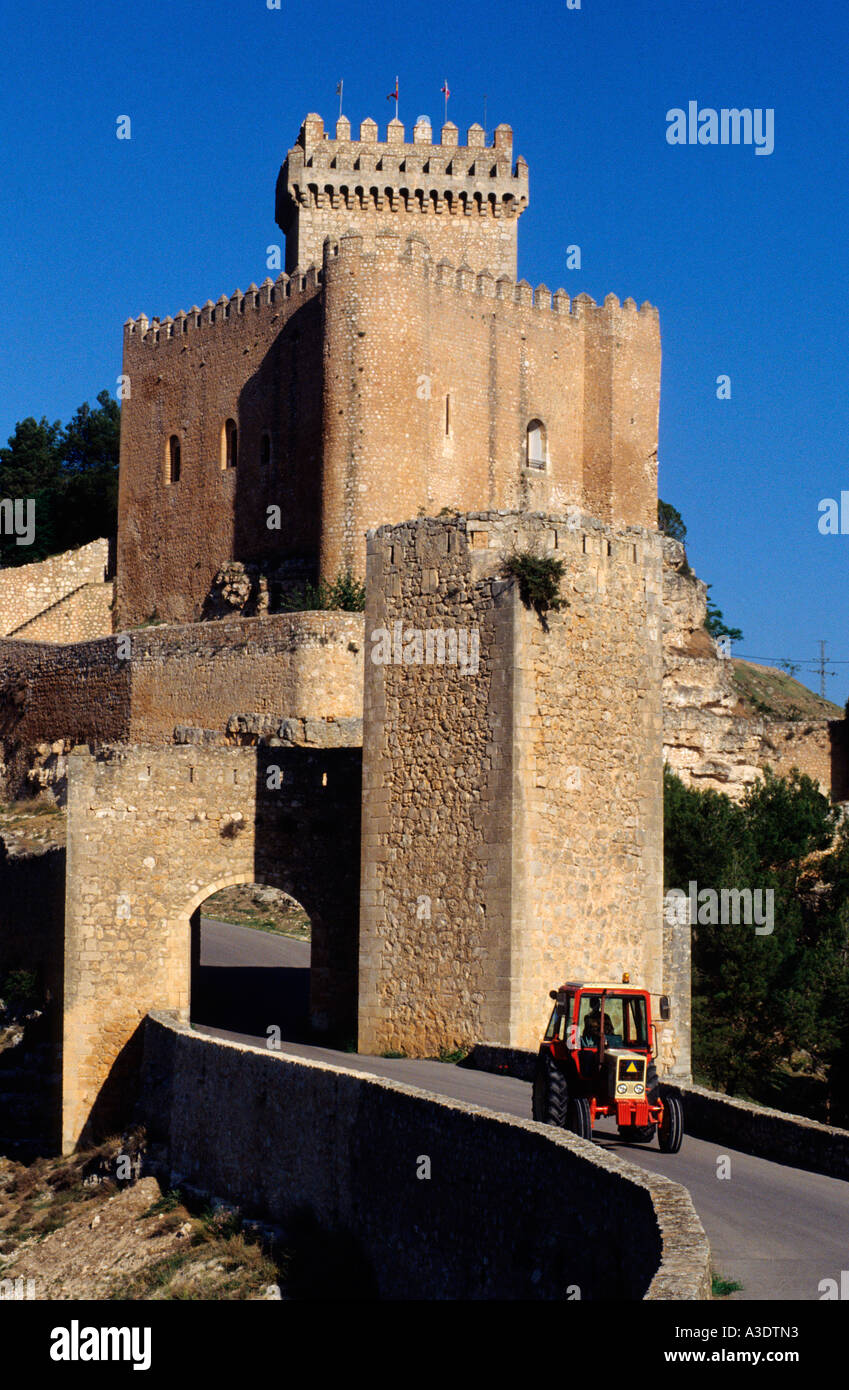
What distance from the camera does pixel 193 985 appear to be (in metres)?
24.3

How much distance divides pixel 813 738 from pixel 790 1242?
30702 millimetres

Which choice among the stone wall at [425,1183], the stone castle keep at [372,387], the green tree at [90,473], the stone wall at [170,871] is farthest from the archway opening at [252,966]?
the green tree at [90,473]

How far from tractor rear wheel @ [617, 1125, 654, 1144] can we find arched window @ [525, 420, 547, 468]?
95.9ft

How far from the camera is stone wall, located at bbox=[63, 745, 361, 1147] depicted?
19750 mm

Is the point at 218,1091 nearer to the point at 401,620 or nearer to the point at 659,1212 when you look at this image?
the point at 401,620

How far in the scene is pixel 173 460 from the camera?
44.5 meters

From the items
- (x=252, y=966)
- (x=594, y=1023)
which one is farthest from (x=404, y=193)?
(x=594, y=1023)

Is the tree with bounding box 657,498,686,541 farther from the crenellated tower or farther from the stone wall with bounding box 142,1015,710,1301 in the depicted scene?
the stone wall with bounding box 142,1015,710,1301

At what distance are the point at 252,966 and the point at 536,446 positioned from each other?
1869 cm

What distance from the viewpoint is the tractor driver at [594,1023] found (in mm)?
13562

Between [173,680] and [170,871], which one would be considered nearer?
[170,871]

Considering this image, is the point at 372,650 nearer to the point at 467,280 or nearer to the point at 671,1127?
the point at 671,1127

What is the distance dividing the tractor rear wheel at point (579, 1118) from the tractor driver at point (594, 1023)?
0.49m

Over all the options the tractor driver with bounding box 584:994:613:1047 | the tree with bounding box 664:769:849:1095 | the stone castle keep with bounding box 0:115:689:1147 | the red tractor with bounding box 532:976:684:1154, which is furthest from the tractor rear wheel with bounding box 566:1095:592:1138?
the tree with bounding box 664:769:849:1095
